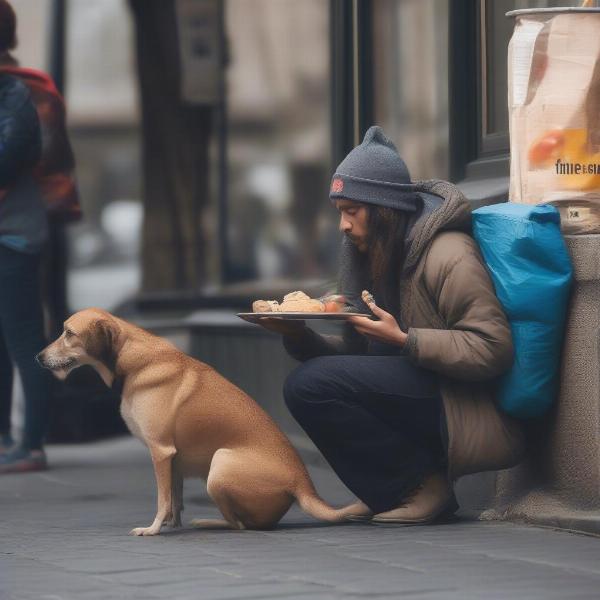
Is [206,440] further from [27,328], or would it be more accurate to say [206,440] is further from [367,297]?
[27,328]

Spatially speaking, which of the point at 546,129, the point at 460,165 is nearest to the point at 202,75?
the point at 460,165

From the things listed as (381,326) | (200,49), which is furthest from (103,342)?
(200,49)

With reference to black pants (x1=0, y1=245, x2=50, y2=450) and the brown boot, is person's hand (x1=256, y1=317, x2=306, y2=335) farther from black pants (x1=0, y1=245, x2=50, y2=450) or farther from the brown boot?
black pants (x1=0, y1=245, x2=50, y2=450)

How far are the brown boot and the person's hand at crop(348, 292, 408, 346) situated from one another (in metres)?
0.61

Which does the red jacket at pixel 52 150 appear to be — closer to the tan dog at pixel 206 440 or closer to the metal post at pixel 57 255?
the metal post at pixel 57 255

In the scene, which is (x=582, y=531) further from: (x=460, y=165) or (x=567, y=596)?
(x=460, y=165)

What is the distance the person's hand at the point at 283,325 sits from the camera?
6.15m

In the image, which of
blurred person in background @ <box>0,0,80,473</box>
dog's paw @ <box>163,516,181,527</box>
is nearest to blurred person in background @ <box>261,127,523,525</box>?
dog's paw @ <box>163,516,181,527</box>

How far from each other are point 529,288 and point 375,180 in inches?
25.3

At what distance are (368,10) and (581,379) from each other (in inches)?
142

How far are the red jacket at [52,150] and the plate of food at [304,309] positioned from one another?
2.65m

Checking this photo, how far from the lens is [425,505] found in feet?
20.9

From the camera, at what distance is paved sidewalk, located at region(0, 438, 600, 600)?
16.4 ft

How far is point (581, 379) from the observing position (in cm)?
613
